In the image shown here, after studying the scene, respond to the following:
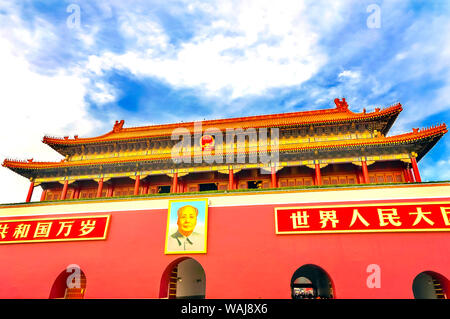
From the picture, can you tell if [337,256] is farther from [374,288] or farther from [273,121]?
[273,121]

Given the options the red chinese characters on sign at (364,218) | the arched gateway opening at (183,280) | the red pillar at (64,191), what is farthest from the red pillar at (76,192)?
the red chinese characters on sign at (364,218)

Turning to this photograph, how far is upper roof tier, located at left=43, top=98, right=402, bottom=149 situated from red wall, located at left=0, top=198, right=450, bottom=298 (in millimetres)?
7249

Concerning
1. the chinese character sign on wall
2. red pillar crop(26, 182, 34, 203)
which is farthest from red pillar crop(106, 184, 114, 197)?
the chinese character sign on wall

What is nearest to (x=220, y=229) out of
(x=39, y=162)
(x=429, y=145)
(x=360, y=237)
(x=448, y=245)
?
(x=360, y=237)

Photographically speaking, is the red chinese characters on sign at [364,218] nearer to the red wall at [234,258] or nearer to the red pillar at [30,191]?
the red wall at [234,258]

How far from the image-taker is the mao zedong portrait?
1048 cm

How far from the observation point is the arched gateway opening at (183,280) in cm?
1064

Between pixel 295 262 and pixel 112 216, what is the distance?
7448mm

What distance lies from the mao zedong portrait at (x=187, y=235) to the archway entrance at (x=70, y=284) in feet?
13.6

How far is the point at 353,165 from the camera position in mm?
15227

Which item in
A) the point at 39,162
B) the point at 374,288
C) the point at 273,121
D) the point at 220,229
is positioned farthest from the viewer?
the point at 273,121

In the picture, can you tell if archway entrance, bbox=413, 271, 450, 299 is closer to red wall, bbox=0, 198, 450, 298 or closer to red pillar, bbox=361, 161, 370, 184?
red wall, bbox=0, 198, 450, 298

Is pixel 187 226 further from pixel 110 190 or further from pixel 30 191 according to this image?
pixel 30 191

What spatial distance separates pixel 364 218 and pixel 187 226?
21.1ft
